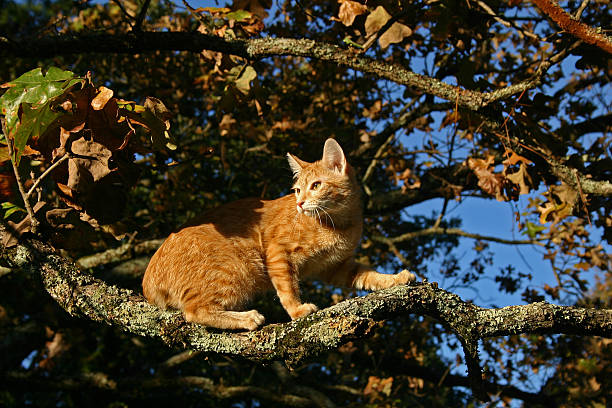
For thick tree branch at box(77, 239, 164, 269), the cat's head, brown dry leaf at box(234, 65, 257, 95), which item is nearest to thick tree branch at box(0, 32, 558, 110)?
brown dry leaf at box(234, 65, 257, 95)

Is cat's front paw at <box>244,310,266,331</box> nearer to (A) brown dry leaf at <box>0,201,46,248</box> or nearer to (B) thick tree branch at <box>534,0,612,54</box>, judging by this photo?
(A) brown dry leaf at <box>0,201,46,248</box>

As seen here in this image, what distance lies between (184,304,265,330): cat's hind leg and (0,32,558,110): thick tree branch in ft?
5.90

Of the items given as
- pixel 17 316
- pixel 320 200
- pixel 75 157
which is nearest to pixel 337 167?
pixel 320 200

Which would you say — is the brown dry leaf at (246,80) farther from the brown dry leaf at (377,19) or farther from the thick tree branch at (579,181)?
the thick tree branch at (579,181)

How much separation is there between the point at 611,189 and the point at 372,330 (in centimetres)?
235

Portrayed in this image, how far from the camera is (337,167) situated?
13.0ft

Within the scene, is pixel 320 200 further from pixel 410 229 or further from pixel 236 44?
pixel 410 229

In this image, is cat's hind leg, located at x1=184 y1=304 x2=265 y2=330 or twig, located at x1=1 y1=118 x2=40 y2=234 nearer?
twig, located at x1=1 y1=118 x2=40 y2=234

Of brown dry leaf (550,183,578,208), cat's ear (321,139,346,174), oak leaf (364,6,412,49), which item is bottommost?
cat's ear (321,139,346,174)

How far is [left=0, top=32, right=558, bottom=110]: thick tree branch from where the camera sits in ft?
10.4

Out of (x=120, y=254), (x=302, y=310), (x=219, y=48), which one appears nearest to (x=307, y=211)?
(x=302, y=310)

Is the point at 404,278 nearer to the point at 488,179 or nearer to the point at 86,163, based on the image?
the point at 488,179

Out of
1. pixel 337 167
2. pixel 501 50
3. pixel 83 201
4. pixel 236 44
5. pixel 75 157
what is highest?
pixel 501 50

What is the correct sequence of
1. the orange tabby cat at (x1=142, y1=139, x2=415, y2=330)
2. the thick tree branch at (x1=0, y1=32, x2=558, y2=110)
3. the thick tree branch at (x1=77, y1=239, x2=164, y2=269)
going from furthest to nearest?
the thick tree branch at (x1=77, y1=239, x2=164, y2=269) → the thick tree branch at (x1=0, y1=32, x2=558, y2=110) → the orange tabby cat at (x1=142, y1=139, x2=415, y2=330)
